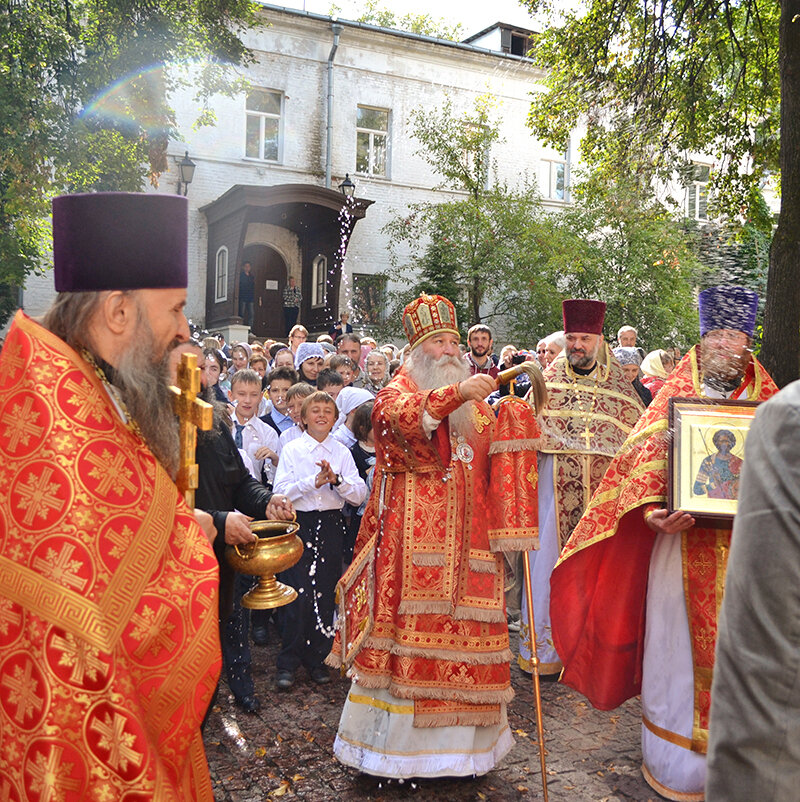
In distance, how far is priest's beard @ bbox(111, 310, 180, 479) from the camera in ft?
6.50

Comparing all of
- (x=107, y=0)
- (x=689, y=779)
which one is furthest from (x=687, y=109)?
(x=689, y=779)

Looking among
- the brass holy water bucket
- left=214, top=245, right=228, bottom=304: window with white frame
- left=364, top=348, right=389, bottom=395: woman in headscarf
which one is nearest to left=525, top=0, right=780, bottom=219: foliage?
left=364, top=348, right=389, bottom=395: woman in headscarf

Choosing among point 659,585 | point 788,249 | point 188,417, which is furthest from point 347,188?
point 188,417

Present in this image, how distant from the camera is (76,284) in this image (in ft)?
6.46

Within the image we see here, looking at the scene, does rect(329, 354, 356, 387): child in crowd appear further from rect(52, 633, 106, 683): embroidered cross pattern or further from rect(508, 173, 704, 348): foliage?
rect(508, 173, 704, 348): foliage

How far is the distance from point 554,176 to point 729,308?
71.3 ft

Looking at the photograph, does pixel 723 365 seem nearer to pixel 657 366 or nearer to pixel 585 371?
pixel 585 371

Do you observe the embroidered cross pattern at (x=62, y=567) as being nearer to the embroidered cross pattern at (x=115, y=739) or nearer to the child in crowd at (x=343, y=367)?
the embroidered cross pattern at (x=115, y=739)

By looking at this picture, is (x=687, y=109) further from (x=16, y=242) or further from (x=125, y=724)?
(x=125, y=724)

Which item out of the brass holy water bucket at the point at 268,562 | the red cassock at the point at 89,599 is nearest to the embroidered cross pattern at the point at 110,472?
the red cassock at the point at 89,599

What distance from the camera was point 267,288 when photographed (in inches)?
834

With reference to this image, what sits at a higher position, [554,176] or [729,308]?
[554,176]

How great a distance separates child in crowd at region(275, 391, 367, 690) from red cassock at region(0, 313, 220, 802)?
11.2 ft

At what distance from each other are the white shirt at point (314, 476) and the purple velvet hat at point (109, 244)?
136 inches
